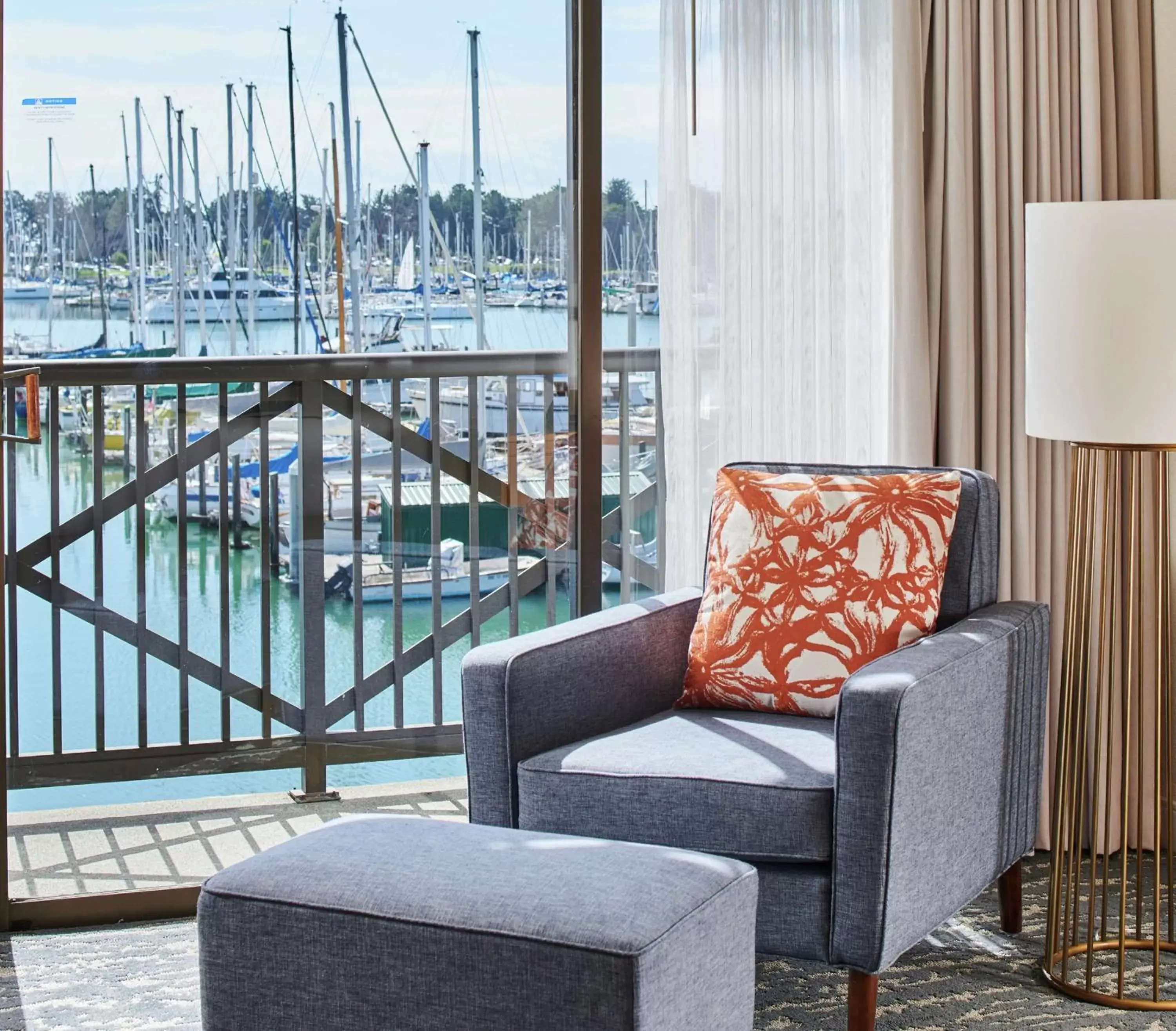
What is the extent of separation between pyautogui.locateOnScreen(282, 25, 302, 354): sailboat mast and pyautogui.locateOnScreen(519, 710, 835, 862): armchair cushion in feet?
3.65

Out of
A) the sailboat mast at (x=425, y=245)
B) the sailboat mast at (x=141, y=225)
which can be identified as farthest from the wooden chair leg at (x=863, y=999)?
the sailboat mast at (x=141, y=225)

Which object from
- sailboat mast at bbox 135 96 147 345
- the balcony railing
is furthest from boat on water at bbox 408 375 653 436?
sailboat mast at bbox 135 96 147 345

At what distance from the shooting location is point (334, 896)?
6.02 feet

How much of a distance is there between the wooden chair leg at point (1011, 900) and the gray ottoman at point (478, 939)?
1.00 metres

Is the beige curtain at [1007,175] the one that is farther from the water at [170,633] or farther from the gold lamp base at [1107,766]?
the water at [170,633]

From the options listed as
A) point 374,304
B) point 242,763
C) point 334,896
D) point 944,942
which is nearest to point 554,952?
point 334,896

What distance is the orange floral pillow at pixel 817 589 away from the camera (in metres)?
2.61

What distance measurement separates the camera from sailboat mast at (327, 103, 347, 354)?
Answer: 300 cm

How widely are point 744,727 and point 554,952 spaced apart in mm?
907

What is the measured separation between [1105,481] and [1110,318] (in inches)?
12.4

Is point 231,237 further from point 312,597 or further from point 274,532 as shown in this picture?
point 312,597

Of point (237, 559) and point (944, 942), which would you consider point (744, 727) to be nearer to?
point (944, 942)

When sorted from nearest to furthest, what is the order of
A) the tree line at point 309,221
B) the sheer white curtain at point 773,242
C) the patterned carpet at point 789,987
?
the patterned carpet at point 789,987 < the tree line at point 309,221 < the sheer white curtain at point 773,242

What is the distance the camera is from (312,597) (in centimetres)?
310
